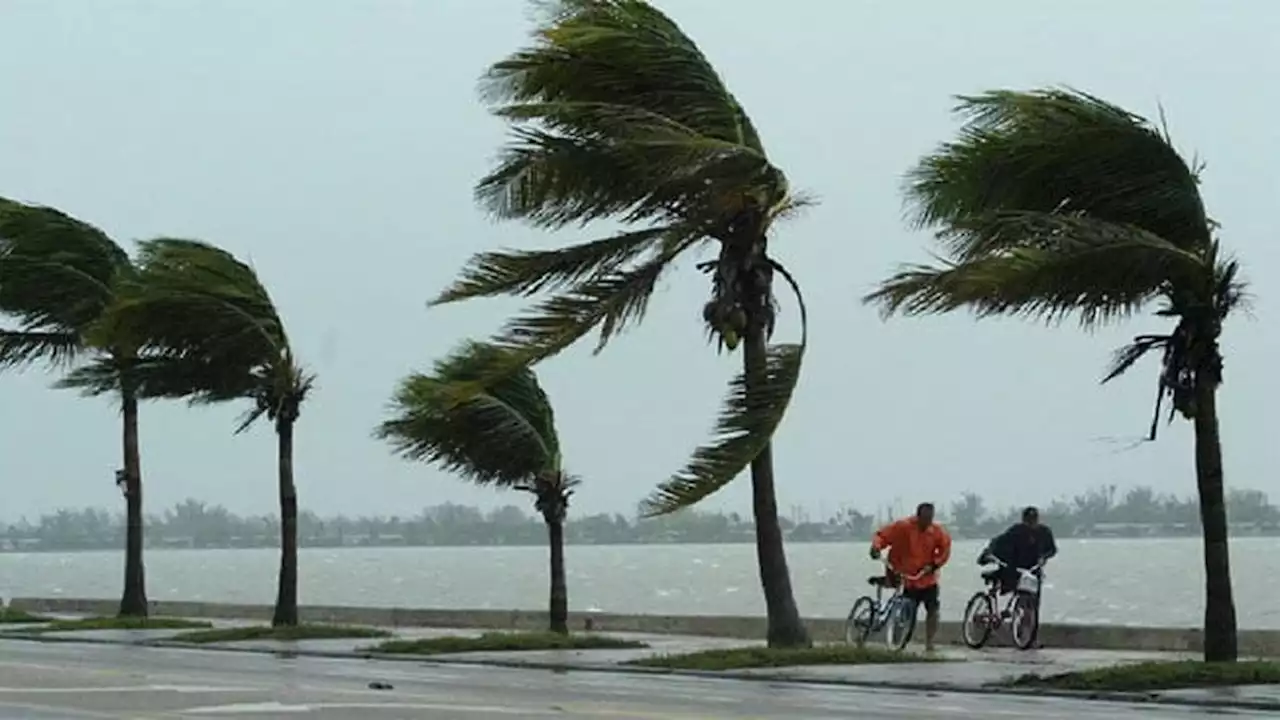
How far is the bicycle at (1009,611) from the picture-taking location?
27.7 metres

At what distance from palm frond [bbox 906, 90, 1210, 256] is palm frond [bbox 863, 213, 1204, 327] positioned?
0.31 meters

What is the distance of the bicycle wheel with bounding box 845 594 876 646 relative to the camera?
94.2 feet

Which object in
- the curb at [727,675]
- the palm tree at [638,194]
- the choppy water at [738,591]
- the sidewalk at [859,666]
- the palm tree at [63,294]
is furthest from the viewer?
the choppy water at [738,591]

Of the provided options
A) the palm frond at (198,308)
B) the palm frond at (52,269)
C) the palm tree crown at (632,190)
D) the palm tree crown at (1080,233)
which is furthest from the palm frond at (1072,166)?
the palm frond at (52,269)

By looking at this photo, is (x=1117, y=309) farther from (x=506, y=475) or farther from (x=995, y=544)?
(x=506, y=475)

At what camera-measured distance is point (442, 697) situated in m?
20.5

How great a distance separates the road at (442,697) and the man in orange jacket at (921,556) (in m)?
4.29

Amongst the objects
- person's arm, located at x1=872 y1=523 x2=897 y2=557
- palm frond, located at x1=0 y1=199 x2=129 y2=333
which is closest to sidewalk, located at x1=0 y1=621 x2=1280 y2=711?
person's arm, located at x1=872 y1=523 x2=897 y2=557

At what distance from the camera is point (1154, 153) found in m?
21.9

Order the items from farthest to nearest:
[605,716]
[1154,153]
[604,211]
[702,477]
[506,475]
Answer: [506,475] → [604,211] → [702,477] → [1154,153] → [605,716]

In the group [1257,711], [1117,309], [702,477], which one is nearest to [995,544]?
[702,477]

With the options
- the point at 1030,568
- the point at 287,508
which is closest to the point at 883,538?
the point at 1030,568

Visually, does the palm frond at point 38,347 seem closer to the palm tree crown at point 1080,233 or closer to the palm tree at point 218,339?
the palm tree at point 218,339

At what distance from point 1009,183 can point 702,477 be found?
5034 mm
